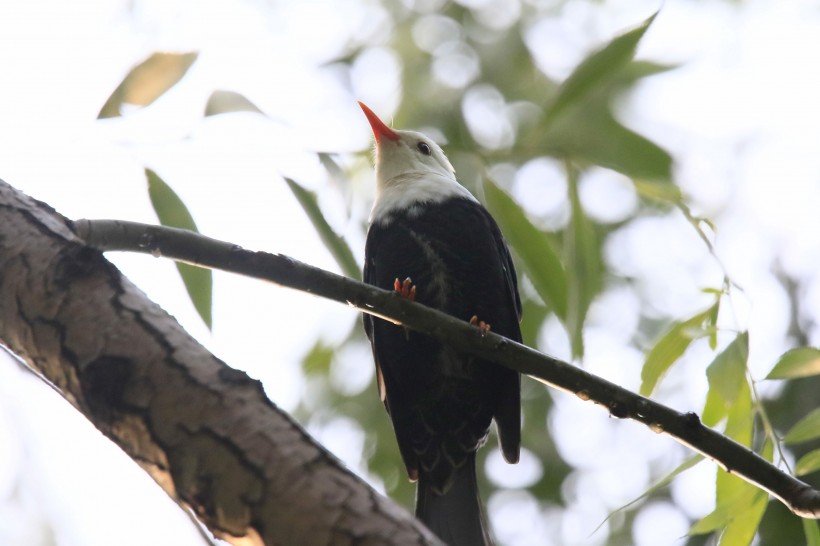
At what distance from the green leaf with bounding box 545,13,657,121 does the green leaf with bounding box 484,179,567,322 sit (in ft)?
1.27

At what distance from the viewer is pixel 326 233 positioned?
2.64 meters

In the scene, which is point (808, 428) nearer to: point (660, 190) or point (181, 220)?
point (660, 190)

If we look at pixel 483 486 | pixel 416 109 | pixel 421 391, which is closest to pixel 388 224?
pixel 421 391

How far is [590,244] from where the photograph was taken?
9.86 feet

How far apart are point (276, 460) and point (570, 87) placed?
2.00m

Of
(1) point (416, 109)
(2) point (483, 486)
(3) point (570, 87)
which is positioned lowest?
(2) point (483, 486)

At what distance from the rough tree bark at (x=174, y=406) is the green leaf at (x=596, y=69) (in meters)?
1.77

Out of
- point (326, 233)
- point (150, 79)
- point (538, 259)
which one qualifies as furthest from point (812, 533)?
point (150, 79)

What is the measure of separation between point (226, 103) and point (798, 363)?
1.67 metres

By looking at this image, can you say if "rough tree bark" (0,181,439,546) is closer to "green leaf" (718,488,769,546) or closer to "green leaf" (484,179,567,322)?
"green leaf" (718,488,769,546)

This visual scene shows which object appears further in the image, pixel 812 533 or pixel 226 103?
pixel 226 103

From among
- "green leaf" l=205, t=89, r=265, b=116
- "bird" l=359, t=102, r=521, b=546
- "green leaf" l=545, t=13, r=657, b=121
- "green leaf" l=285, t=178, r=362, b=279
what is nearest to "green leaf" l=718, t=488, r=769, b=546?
"bird" l=359, t=102, r=521, b=546

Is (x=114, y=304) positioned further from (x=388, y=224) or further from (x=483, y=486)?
(x=483, y=486)

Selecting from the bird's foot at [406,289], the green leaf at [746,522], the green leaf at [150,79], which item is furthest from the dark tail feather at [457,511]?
the green leaf at [150,79]
